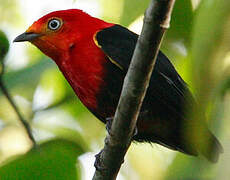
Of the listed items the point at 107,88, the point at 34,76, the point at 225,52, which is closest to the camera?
the point at 225,52

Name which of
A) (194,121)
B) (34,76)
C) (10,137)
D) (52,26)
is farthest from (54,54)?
(194,121)

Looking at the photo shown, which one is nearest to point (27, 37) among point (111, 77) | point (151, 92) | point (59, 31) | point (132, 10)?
point (59, 31)

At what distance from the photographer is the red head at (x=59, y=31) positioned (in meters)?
3.71

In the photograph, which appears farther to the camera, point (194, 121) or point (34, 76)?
point (34, 76)

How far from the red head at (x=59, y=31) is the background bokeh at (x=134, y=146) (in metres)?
1.30

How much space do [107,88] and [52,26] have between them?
3.47ft

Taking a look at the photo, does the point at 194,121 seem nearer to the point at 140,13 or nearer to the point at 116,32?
the point at 140,13

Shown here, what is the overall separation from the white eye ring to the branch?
173 cm

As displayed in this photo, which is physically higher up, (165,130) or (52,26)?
(52,26)

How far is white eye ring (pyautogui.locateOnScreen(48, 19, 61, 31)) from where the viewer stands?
395 centimetres

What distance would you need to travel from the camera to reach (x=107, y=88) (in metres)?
3.25

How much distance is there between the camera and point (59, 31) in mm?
3953

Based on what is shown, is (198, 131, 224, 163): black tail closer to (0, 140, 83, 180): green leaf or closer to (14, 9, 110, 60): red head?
(0, 140, 83, 180): green leaf

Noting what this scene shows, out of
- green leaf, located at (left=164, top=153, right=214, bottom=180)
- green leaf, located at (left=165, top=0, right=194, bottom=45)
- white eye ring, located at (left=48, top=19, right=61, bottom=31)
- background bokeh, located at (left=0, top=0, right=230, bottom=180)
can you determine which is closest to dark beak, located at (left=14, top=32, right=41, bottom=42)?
white eye ring, located at (left=48, top=19, right=61, bottom=31)
